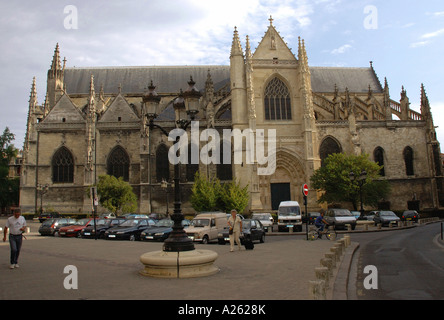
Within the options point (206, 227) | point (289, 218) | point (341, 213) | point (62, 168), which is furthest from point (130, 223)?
point (62, 168)

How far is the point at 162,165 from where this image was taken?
36719mm

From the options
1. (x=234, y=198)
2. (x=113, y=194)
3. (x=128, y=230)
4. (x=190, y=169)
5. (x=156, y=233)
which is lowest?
(x=156, y=233)

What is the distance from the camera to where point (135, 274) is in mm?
8898

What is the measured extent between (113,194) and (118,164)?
581cm

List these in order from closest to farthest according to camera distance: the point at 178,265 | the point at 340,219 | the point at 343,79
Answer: the point at 178,265
the point at 340,219
the point at 343,79

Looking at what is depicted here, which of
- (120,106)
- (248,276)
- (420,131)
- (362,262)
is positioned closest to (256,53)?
(120,106)

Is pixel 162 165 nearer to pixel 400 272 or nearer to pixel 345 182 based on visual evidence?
pixel 345 182

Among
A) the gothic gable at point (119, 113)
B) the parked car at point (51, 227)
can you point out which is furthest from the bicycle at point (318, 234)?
the gothic gable at point (119, 113)

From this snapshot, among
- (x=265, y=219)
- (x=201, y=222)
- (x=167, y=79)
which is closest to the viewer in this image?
(x=201, y=222)

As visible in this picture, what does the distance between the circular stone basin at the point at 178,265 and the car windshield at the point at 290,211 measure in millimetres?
16314

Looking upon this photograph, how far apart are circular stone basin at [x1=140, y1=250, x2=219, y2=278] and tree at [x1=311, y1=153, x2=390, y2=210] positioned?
2469cm

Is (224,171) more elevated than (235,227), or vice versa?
(224,171)
